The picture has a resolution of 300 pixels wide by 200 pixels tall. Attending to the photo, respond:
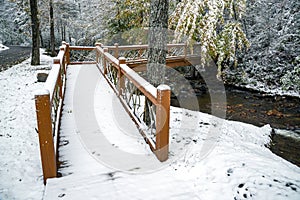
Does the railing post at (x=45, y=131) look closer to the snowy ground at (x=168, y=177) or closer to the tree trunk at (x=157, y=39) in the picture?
the snowy ground at (x=168, y=177)

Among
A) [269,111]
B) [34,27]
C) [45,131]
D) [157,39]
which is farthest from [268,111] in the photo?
[34,27]

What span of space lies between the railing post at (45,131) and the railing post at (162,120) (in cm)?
132

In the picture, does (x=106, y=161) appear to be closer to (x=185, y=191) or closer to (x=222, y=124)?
(x=185, y=191)

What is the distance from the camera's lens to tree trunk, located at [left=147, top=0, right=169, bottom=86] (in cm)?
392

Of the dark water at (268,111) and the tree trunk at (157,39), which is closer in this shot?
the tree trunk at (157,39)

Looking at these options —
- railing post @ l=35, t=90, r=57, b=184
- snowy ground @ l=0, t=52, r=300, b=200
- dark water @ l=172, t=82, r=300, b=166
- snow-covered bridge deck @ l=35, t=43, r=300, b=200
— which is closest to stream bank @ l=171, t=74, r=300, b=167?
dark water @ l=172, t=82, r=300, b=166

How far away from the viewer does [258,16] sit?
16.2 meters

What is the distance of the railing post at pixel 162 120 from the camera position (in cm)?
288

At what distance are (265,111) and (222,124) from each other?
385 centimetres

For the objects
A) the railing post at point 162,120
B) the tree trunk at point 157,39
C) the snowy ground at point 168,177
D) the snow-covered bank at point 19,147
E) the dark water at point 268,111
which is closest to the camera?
the snowy ground at point 168,177

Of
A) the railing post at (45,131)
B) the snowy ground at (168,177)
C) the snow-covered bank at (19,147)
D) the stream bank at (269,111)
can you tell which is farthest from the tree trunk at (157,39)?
the stream bank at (269,111)

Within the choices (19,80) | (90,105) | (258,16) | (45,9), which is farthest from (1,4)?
(90,105)

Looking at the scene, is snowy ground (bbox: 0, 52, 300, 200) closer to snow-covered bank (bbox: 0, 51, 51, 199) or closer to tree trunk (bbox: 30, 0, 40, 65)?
snow-covered bank (bbox: 0, 51, 51, 199)

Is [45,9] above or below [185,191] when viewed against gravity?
above
